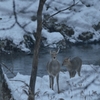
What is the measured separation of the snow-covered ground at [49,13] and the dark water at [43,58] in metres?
3.10

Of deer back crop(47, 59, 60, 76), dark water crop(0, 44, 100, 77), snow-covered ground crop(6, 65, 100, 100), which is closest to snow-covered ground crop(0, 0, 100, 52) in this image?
dark water crop(0, 44, 100, 77)

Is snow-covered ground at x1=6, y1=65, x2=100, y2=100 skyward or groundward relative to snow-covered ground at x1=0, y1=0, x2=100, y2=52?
skyward

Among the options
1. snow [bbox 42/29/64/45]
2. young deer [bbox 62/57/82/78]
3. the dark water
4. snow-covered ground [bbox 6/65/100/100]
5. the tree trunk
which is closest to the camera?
the tree trunk

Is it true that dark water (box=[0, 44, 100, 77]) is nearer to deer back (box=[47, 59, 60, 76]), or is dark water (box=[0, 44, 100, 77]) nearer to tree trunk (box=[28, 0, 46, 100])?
deer back (box=[47, 59, 60, 76])

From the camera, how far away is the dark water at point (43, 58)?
21938 millimetres

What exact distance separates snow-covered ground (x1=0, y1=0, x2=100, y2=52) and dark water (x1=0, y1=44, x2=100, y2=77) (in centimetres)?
310

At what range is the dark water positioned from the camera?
21938 millimetres

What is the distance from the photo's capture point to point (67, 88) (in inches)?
544

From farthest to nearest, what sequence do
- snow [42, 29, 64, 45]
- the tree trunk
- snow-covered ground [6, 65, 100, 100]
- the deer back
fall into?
1. snow [42, 29, 64, 45]
2. the deer back
3. snow-covered ground [6, 65, 100, 100]
4. the tree trunk

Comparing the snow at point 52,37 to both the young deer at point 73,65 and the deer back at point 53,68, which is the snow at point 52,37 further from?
the deer back at point 53,68

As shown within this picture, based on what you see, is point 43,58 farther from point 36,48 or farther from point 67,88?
point 36,48

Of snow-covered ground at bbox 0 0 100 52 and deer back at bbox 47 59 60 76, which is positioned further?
snow-covered ground at bbox 0 0 100 52

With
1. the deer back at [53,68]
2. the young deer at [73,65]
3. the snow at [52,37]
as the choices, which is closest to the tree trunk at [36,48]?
the deer back at [53,68]

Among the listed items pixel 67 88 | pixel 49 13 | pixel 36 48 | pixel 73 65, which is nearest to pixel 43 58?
pixel 73 65
